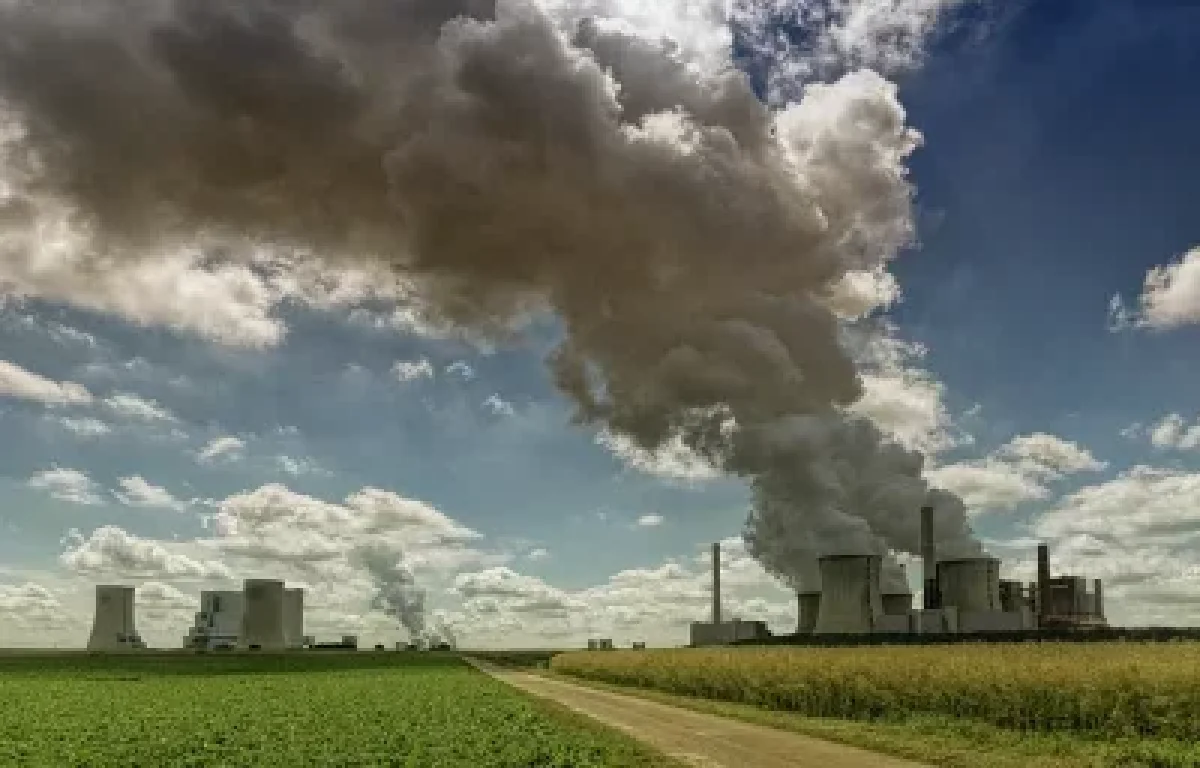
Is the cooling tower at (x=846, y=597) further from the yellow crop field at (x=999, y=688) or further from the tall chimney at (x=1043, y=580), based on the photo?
the yellow crop field at (x=999, y=688)

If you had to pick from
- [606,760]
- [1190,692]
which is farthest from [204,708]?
[1190,692]

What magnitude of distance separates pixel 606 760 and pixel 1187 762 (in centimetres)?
1258

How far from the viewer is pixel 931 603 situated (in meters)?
134

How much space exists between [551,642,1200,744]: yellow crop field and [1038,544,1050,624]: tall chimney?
9384cm

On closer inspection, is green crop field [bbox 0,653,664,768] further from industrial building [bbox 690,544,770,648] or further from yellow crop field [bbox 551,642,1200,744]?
industrial building [bbox 690,544,770,648]

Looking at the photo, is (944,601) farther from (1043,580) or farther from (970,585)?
(1043,580)

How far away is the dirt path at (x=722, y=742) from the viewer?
28391 millimetres

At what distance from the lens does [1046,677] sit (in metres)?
34.2

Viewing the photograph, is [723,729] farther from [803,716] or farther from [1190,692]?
[1190,692]

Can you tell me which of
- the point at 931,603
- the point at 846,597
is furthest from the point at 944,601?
the point at 846,597

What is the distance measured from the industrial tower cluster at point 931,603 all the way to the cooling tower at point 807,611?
103 millimetres

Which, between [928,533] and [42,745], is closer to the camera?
Result: [42,745]

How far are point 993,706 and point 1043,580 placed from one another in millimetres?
114402

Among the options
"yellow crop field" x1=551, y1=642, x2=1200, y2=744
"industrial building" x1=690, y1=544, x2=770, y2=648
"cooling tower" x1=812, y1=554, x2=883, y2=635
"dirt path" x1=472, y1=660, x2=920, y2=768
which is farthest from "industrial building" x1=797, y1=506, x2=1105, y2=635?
"dirt path" x1=472, y1=660, x2=920, y2=768
